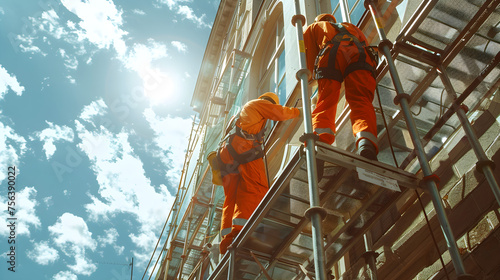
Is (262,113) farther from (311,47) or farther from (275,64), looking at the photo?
(275,64)

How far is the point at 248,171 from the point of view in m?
5.82

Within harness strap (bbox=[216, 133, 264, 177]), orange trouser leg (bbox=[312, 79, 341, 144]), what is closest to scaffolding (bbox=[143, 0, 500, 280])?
orange trouser leg (bbox=[312, 79, 341, 144])

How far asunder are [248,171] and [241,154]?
28 cm

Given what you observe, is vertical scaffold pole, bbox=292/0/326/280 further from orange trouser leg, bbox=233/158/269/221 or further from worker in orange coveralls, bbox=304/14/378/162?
orange trouser leg, bbox=233/158/269/221

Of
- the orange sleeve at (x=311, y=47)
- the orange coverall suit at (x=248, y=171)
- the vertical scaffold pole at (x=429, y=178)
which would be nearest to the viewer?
the vertical scaffold pole at (x=429, y=178)

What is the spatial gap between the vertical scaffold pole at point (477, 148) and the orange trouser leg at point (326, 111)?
3.24 feet

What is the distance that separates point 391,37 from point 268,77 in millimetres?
6370

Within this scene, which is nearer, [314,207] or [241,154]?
[314,207]

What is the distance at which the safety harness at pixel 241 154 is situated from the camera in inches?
234

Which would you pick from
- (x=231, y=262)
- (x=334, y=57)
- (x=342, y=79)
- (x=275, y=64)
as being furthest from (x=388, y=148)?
(x=275, y=64)

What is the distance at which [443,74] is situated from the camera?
383cm

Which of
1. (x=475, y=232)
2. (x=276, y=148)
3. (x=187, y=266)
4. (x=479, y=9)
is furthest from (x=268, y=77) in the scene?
(x=475, y=232)

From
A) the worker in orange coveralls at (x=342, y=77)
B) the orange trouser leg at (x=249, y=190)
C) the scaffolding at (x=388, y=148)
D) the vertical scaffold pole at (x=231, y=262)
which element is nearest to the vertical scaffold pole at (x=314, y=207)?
the scaffolding at (x=388, y=148)

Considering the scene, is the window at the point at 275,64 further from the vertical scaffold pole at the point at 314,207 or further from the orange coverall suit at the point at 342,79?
the vertical scaffold pole at the point at 314,207
